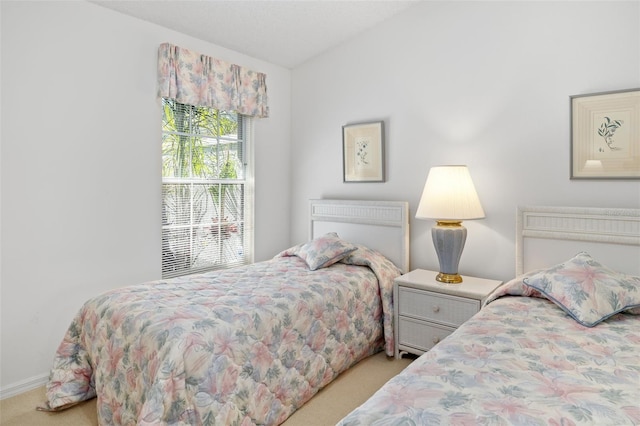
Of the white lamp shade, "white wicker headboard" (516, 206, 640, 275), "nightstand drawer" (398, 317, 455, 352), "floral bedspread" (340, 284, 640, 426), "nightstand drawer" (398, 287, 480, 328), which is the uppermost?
the white lamp shade

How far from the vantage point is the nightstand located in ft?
8.18

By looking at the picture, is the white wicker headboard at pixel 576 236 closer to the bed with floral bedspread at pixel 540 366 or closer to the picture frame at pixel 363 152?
the bed with floral bedspread at pixel 540 366

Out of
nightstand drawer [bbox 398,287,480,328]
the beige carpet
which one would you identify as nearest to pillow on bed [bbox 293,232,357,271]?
nightstand drawer [bbox 398,287,480,328]

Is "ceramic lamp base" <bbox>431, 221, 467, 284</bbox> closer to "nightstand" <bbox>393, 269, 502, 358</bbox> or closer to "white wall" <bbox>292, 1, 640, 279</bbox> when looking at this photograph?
"nightstand" <bbox>393, 269, 502, 358</bbox>

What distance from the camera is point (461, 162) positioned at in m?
2.91

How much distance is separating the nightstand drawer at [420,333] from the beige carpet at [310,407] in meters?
0.26

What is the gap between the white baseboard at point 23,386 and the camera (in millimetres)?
2307

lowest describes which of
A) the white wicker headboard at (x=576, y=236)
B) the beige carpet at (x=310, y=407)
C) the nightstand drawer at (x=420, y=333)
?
the beige carpet at (x=310, y=407)

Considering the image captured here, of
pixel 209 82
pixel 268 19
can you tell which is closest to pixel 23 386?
pixel 209 82

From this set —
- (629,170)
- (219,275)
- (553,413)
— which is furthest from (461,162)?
(553,413)

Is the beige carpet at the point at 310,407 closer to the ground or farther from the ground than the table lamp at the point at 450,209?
closer to the ground

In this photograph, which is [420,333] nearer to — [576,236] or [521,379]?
[576,236]

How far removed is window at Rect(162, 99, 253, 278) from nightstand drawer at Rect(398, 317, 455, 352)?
1.67 metres

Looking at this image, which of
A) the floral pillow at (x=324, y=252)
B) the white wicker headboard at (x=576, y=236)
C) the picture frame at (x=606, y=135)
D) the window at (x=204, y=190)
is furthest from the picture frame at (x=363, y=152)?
the picture frame at (x=606, y=135)
